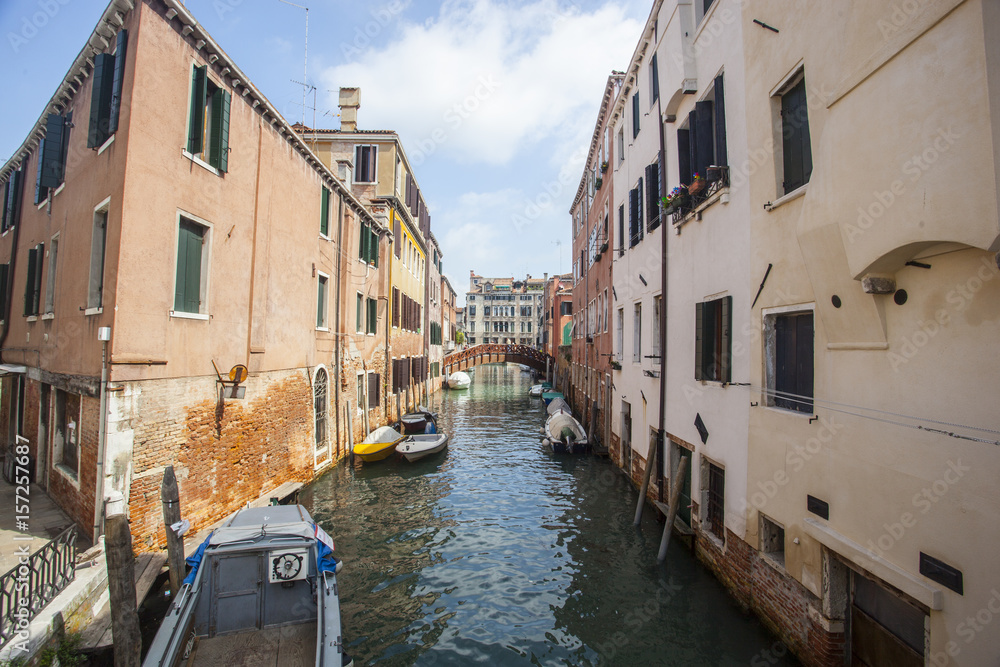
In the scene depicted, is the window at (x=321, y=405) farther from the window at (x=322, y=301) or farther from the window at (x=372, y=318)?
the window at (x=372, y=318)

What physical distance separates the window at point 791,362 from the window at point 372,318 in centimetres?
1399

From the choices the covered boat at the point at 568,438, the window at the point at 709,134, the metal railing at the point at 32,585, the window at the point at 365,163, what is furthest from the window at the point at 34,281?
the covered boat at the point at 568,438

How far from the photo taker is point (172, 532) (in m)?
6.29

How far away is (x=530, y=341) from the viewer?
79.4 metres

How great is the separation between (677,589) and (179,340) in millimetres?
8228

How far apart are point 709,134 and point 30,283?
13135mm

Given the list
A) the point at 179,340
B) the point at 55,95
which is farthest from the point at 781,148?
the point at 55,95

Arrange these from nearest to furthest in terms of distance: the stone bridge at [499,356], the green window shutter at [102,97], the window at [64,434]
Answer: the green window shutter at [102,97] < the window at [64,434] < the stone bridge at [499,356]

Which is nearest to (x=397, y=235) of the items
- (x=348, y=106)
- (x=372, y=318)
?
(x=372, y=318)

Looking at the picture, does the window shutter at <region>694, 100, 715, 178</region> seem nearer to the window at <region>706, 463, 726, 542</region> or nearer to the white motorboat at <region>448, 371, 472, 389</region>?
the window at <region>706, 463, 726, 542</region>

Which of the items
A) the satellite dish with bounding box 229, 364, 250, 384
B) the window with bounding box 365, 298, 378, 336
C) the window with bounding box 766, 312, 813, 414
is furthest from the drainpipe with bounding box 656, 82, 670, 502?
the window with bounding box 365, 298, 378, 336

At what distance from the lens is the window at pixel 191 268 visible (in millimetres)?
7680

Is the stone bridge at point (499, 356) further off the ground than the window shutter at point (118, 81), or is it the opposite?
the window shutter at point (118, 81)

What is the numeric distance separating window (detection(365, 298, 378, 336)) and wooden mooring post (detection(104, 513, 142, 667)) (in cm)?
1270
